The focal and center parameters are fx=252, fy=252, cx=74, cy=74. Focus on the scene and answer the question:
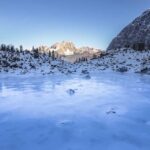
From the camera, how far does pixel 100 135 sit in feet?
33.9

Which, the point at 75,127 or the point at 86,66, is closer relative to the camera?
the point at 75,127

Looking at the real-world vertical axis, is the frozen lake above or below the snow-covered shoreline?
above

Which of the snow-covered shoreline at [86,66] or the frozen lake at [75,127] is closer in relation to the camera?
the frozen lake at [75,127]

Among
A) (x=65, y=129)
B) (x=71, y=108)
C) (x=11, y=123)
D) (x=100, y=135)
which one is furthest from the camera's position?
(x=71, y=108)

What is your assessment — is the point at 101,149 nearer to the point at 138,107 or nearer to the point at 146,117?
the point at 146,117

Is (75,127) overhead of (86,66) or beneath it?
overhead

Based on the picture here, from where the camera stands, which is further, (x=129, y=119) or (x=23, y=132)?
(x=129, y=119)

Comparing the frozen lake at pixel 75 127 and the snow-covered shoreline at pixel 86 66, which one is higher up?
the frozen lake at pixel 75 127

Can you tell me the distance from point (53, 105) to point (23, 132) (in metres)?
6.56

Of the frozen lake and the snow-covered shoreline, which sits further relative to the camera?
the snow-covered shoreline

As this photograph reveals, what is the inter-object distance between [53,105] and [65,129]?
6.26 meters

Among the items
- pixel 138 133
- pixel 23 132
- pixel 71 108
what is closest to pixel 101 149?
pixel 138 133

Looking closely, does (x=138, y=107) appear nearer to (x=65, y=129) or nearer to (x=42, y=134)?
(x=65, y=129)

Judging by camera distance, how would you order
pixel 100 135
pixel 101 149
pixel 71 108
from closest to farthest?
pixel 101 149, pixel 100 135, pixel 71 108
